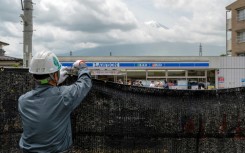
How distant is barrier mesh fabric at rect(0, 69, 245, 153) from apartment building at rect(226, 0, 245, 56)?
146 feet

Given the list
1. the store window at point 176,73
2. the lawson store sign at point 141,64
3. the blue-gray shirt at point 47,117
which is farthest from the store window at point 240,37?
the blue-gray shirt at point 47,117

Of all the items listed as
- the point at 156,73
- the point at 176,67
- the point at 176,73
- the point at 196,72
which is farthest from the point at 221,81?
the point at 156,73

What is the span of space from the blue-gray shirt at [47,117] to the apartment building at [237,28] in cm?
4662

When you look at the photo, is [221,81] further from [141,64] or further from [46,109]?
[46,109]

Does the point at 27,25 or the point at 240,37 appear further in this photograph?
the point at 240,37

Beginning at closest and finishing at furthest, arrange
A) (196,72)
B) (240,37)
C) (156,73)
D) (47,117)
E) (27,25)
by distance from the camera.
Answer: (47,117), (27,25), (156,73), (196,72), (240,37)

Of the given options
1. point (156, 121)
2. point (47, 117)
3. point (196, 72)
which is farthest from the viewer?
point (196, 72)

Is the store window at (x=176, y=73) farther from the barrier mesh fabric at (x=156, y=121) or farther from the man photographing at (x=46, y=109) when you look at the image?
the man photographing at (x=46, y=109)

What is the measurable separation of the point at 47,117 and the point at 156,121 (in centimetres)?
189

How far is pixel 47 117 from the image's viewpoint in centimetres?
289

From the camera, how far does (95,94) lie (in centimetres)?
452

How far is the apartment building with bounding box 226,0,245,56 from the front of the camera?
4725 centimetres

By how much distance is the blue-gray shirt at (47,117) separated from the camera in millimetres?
2896

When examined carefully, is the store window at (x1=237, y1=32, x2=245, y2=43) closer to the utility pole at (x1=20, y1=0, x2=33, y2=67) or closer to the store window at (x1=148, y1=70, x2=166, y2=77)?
the store window at (x1=148, y1=70, x2=166, y2=77)
